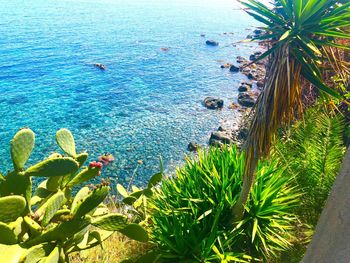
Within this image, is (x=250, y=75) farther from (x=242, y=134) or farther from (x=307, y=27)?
(x=307, y=27)

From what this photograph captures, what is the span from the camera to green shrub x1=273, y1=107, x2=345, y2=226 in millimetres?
6520

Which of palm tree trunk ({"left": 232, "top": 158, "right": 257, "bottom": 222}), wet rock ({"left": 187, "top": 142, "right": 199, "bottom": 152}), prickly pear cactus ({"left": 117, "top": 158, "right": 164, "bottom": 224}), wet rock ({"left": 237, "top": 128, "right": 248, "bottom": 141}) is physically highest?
palm tree trunk ({"left": 232, "top": 158, "right": 257, "bottom": 222})

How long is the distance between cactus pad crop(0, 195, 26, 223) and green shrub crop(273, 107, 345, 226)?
436 cm

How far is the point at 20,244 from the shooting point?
377 cm

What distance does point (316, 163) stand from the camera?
22.2ft

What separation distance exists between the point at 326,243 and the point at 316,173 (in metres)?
4.05

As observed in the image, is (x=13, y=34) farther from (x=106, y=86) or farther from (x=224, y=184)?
(x=224, y=184)

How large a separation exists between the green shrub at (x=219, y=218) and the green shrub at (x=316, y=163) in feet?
1.54

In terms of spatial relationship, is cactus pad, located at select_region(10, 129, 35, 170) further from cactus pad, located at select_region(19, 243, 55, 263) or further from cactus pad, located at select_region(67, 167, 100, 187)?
cactus pad, located at select_region(67, 167, 100, 187)

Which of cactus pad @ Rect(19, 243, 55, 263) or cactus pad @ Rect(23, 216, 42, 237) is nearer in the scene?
cactus pad @ Rect(19, 243, 55, 263)

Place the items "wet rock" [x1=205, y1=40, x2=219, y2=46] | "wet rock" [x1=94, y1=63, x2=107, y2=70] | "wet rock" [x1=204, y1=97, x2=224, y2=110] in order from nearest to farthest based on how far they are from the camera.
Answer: "wet rock" [x1=204, y1=97, x2=224, y2=110]
"wet rock" [x1=94, y1=63, x2=107, y2=70]
"wet rock" [x1=205, y1=40, x2=219, y2=46]

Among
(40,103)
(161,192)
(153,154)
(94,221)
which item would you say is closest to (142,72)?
(40,103)

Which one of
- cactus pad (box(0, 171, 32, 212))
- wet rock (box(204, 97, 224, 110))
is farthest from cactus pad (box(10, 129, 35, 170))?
wet rock (box(204, 97, 224, 110))

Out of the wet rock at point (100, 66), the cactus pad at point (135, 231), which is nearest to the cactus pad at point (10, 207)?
the cactus pad at point (135, 231)
